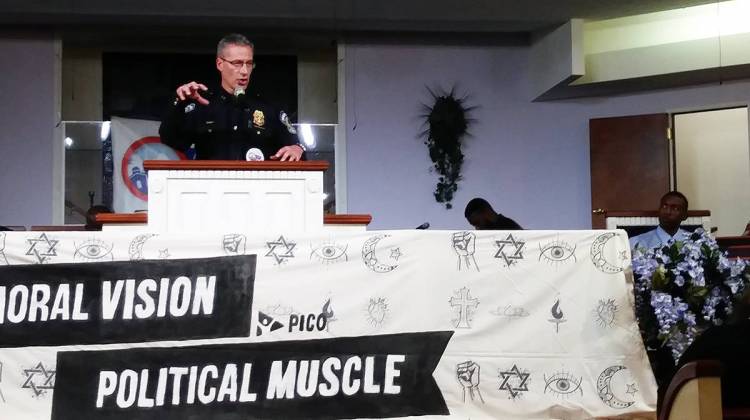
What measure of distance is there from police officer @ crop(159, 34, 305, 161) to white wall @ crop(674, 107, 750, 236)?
550cm

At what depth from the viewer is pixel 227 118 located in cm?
344

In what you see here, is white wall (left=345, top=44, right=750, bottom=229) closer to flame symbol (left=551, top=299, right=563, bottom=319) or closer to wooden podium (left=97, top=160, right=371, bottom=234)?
wooden podium (left=97, top=160, right=371, bottom=234)

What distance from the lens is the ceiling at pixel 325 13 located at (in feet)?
21.1

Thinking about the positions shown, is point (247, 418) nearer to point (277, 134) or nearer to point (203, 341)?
point (203, 341)

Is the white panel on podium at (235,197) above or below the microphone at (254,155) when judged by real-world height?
below

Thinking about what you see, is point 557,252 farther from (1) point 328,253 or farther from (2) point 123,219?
(2) point 123,219

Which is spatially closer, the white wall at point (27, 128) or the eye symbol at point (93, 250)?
the eye symbol at point (93, 250)

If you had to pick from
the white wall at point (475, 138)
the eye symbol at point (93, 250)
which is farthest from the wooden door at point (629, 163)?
the eye symbol at point (93, 250)

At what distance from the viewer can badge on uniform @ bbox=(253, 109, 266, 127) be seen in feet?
11.5

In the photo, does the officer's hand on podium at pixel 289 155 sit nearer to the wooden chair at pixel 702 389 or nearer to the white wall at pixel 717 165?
the wooden chair at pixel 702 389

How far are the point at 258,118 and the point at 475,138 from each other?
410 cm

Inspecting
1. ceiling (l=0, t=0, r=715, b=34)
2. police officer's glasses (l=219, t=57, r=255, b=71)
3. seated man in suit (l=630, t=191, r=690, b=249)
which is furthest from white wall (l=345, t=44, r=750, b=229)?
police officer's glasses (l=219, t=57, r=255, b=71)

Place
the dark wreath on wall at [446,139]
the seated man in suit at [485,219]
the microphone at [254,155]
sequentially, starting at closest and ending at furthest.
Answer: the microphone at [254,155]
the seated man in suit at [485,219]
the dark wreath on wall at [446,139]

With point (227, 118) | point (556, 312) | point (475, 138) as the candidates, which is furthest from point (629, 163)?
point (556, 312)
